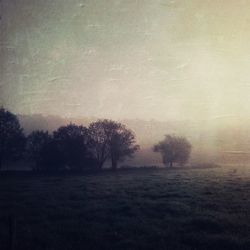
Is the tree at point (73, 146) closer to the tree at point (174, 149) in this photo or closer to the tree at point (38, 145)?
the tree at point (38, 145)

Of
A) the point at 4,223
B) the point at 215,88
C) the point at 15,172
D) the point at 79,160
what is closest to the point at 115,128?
the point at 79,160

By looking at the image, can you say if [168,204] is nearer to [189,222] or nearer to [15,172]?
[189,222]

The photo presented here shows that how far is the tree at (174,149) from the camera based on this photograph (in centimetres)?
6662

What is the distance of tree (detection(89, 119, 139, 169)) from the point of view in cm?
5416

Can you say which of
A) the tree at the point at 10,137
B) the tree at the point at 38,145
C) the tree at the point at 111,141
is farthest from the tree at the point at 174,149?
the tree at the point at 10,137

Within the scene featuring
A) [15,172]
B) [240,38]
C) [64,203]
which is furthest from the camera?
[15,172]

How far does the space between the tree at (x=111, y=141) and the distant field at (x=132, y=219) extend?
1224 inches

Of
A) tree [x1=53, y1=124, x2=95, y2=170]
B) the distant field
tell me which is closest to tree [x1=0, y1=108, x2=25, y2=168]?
tree [x1=53, y1=124, x2=95, y2=170]

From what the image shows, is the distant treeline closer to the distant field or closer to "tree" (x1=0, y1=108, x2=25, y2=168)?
"tree" (x1=0, y1=108, x2=25, y2=168)

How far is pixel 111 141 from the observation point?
54.6 m

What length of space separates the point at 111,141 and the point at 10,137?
17.5 meters

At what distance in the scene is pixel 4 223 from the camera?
1448 cm

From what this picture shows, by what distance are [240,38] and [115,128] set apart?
3577cm

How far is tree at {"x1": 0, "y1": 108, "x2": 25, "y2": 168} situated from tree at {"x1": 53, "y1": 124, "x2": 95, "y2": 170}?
6075mm
